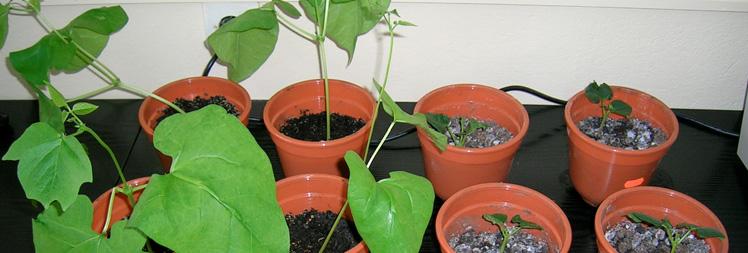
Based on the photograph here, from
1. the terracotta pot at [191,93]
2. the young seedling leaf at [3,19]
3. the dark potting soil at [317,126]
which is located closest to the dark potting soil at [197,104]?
the terracotta pot at [191,93]

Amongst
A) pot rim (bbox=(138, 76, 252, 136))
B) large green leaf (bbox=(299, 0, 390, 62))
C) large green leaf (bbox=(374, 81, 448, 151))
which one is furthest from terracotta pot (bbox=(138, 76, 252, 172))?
large green leaf (bbox=(374, 81, 448, 151))

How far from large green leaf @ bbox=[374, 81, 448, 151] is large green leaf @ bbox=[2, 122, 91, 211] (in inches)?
15.4

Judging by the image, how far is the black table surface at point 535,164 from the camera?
1.14 metres

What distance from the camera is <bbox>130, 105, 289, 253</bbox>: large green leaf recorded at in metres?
0.70

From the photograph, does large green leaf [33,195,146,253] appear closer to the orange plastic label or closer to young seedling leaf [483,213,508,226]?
young seedling leaf [483,213,508,226]

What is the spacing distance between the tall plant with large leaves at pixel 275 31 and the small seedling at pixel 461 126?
0.56 ft

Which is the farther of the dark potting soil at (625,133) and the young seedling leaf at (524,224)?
the dark potting soil at (625,133)

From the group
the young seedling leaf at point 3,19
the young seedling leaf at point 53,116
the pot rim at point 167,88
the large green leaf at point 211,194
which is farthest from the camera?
the pot rim at point 167,88

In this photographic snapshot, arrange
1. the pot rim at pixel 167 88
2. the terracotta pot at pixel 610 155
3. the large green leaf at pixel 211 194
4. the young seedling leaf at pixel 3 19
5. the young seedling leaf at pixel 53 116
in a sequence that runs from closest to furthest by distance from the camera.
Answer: the large green leaf at pixel 211 194
the young seedling leaf at pixel 53 116
the young seedling leaf at pixel 3 19
the terracotta pot at pixel 610 155
the pot rim at pixel 167 88

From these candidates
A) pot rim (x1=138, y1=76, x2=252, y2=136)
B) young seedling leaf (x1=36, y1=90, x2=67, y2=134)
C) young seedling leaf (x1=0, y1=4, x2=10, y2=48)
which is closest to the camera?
young seedling leaf (x1=36, y1=90, x2=67, y2=134)

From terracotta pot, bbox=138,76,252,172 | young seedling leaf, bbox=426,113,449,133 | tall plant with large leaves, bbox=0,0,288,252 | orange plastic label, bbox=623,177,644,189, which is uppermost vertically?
tall plant with large leaves, bbox=0,0,288,252

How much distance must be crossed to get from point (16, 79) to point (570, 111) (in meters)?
1.09

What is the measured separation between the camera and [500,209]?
1042 millimetres

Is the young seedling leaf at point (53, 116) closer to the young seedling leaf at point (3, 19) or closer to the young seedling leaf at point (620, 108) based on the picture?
the young seedling leaf at point (3, 19)
